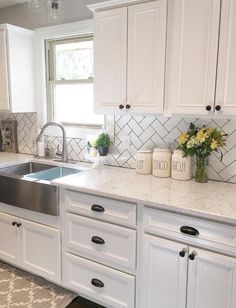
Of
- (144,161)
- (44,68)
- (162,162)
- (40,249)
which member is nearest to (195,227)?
(162,162)

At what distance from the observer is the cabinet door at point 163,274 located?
5.35 ft

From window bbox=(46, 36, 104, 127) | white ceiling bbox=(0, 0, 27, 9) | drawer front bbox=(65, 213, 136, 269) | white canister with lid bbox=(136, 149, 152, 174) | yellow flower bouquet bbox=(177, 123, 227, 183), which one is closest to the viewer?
drawer front bbox=(65, 213, 136, 269)

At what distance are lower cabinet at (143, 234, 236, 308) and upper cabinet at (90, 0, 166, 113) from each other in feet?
3.02

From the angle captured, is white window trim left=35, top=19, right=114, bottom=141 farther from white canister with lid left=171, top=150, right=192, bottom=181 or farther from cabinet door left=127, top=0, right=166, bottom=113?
white canister with lid left=171, top=150, right=192, bottom=181

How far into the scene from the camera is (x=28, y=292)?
2264 millimetres

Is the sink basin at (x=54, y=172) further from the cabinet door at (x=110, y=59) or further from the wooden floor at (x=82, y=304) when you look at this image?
the wooden floor at (x=82, y=304)

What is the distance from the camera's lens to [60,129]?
291cm

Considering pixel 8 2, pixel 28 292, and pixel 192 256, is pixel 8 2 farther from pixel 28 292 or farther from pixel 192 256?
pixel 192 256

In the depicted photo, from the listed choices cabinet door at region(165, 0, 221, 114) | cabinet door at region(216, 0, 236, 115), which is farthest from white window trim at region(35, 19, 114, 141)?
cabinet door at region(216, 0, 236, 115)

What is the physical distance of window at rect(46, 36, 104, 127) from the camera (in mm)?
2723

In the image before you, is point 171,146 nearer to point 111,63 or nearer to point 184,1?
point 111,63

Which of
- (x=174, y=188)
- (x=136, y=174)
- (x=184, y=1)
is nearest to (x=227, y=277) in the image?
(x=174, y=188)

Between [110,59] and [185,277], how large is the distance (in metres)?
1.53

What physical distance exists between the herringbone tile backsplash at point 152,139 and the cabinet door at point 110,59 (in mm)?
351
